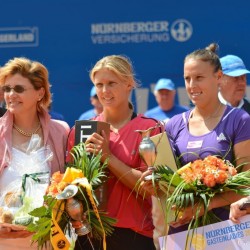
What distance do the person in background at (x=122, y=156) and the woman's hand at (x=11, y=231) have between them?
366 millimetres

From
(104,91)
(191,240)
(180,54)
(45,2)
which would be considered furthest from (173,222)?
(45,2)

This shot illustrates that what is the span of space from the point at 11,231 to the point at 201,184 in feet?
4.06

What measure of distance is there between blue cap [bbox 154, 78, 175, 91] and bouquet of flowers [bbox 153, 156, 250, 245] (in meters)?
4.74

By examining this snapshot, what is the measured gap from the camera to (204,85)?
5.46 m

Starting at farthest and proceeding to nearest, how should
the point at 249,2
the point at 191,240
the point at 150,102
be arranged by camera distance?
the point at 150,102
the point at 249,2
the point at 191,240

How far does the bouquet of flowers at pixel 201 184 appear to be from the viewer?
16.4ft

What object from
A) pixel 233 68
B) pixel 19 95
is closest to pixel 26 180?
pixel 19 95

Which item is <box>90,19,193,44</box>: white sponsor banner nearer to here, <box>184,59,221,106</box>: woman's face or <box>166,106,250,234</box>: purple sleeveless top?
<box>184,59,221,106</box>: woman's face

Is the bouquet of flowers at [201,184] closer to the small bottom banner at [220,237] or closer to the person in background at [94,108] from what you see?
the small bottom banner at [220,237]

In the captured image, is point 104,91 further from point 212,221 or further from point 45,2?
point 45,2

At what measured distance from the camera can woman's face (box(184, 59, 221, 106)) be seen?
5.46m

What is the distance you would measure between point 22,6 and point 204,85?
203 inches

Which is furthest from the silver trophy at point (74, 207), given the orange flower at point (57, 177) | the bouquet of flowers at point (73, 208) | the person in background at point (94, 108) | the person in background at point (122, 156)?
the person in background at point (94, 108)

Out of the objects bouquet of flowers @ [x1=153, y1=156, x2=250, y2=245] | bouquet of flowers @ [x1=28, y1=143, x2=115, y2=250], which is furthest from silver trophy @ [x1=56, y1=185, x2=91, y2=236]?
bouquet of flowers @ [x1=153, y1=156, x2=250, y2=245]
